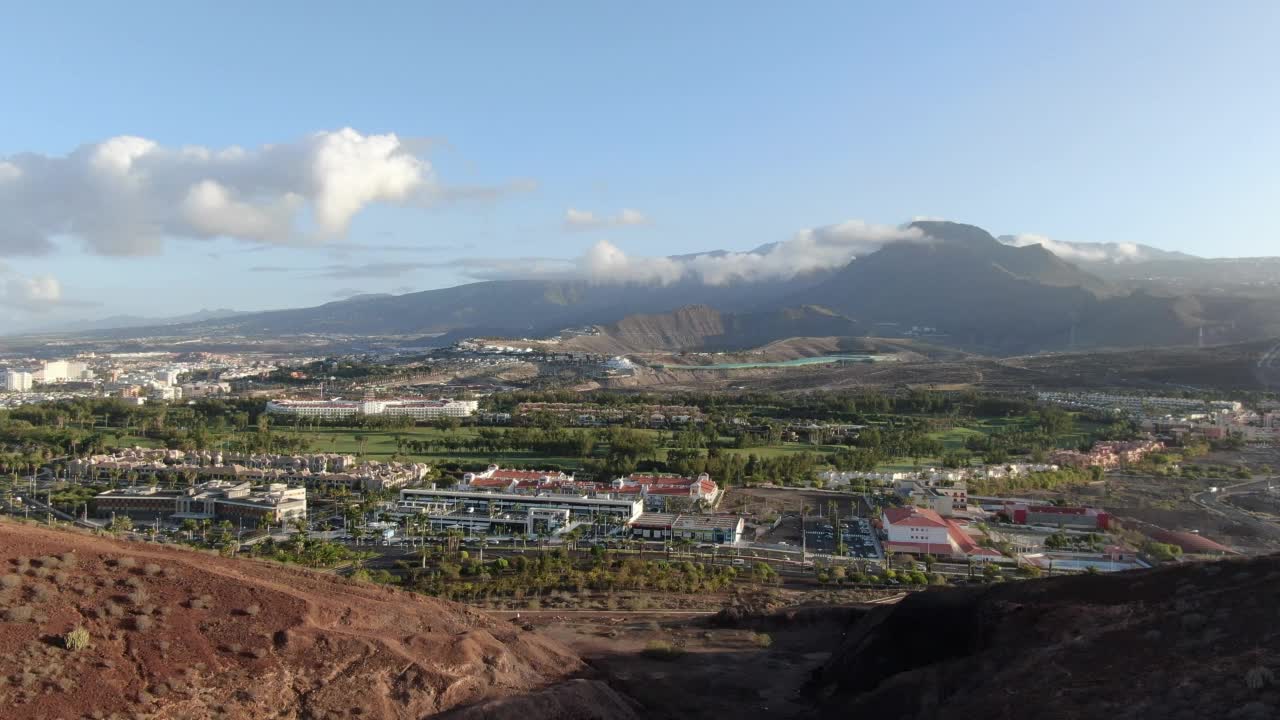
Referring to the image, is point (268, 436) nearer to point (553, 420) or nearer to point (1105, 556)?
point (553, 420)

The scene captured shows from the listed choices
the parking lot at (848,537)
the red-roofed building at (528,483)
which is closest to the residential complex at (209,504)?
the red-roofed building at (528,483)

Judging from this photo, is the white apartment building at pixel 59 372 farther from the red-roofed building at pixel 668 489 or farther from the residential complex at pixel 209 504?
the red-roofed building at pixel 668 489

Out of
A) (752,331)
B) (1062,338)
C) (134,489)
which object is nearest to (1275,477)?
(134,489)

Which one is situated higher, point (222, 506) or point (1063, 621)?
point (1063, 621)

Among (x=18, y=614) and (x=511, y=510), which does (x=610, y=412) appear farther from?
(x=18, y=614)

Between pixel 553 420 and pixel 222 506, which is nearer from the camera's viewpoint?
pixel 222 506

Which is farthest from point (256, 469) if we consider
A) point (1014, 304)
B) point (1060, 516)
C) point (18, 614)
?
point (1014, 304)

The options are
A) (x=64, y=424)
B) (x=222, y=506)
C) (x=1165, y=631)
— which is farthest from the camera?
(x=64, y=424)
